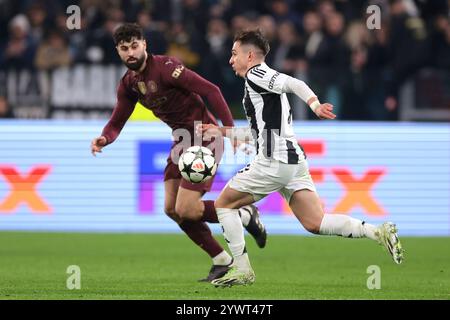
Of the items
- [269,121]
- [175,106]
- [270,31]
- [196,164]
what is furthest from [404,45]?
[269,121]

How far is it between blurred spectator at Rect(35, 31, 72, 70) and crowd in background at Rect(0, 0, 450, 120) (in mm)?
15

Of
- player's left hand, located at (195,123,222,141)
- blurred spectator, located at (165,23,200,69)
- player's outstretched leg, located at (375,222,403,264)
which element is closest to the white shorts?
player's left hand, located at (195,123,222,141)

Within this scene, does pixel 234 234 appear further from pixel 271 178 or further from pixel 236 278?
pixel 271 178

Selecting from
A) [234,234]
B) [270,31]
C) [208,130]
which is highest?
[270,31]

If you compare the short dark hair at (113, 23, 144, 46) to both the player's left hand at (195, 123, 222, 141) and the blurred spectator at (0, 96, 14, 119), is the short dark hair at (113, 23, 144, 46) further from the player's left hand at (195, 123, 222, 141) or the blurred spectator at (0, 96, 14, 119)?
the blurred spectator at (0, 96, 14, 119)

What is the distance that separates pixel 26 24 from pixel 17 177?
14.7 feet

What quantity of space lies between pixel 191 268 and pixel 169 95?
1.84m

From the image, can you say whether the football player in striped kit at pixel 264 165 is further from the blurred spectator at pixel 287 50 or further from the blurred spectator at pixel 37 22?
the blurred spectator at pixel 37 22

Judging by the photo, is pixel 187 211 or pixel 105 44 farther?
pixel 105 44

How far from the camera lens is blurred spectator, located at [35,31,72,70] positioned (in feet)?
53.2

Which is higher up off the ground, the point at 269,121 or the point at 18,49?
the point at 18,49

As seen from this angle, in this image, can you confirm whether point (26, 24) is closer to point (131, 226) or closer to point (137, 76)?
point (131, 226)

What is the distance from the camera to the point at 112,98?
619 inches

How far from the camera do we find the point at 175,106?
30.7ft
